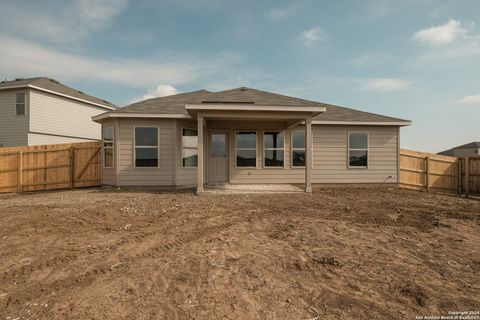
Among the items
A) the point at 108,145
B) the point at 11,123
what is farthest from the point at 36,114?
the point at 108,145

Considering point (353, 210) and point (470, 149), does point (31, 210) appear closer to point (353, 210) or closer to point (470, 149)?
point (353, 210)

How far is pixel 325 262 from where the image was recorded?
12.6 ft

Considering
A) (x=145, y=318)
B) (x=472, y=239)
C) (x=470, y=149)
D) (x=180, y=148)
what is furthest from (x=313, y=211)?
(x=470, y=149)

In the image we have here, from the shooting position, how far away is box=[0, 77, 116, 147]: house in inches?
634

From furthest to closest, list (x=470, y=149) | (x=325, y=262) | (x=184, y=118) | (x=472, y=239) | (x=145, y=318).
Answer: (x=470, y=149) < (x=184, y=118) < (x=472, y=239) < (x=325, y=262) < (x=145, y=318)

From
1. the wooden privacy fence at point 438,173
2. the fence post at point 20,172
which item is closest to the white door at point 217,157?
the fence post at point 20,172

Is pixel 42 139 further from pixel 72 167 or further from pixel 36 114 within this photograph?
pixel 72 167

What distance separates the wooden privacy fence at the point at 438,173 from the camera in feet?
40.2

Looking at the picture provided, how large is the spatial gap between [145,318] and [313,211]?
17.7ft

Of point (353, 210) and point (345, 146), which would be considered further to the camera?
point (345, 146)

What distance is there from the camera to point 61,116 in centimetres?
1800

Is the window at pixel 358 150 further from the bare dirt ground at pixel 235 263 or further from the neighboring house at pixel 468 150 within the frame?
the neighboring house at pixel 468 150

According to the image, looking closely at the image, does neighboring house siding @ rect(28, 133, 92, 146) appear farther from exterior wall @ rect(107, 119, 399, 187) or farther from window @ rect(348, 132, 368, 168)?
window @ rect(348, 132, 368, 168)

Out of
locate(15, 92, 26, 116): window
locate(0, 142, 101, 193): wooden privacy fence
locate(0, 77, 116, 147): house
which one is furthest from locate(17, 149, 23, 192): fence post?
locate(15, 92, 26, 116): window
